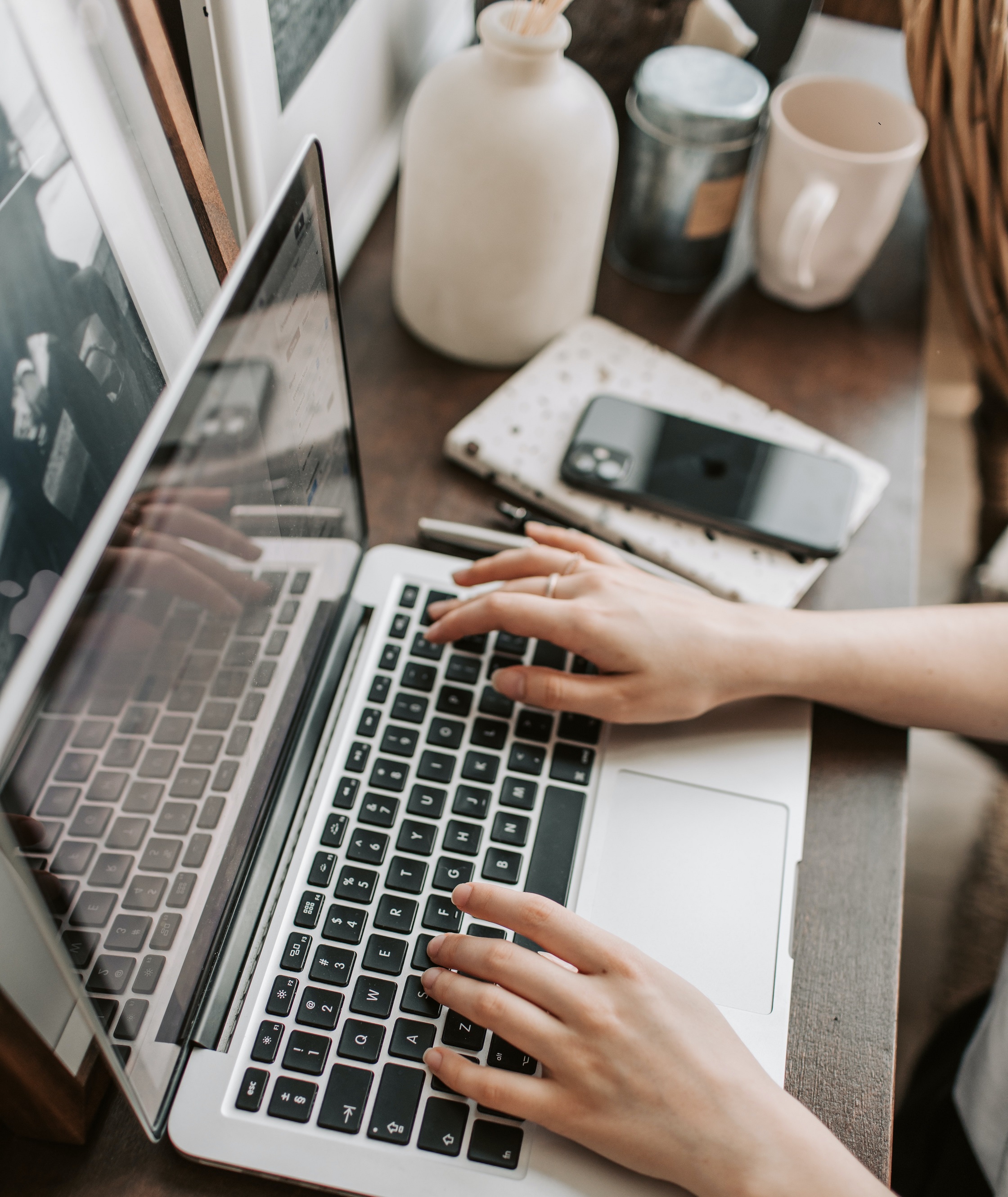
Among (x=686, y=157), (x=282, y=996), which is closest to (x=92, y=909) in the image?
(x=282, y=996)

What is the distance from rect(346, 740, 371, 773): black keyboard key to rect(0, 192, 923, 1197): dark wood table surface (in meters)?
0.18

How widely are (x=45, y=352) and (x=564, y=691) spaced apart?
304 mm

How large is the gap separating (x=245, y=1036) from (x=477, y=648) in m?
0.24

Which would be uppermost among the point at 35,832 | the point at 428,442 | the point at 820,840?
the point at 35,832

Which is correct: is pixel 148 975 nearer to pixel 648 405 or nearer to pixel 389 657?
pixel 389 657

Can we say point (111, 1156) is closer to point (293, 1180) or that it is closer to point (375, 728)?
point (293, 1180)

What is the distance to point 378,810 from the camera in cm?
49

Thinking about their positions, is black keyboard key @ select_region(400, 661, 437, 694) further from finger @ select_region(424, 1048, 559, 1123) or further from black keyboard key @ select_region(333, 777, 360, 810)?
finger @ select_region(424, 1048, 559, 1123)

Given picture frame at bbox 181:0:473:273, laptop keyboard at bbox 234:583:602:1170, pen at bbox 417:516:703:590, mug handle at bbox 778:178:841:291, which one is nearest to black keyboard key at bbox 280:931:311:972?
laptop keyboard at bbox 234:583:602:1170

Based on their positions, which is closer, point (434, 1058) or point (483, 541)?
point (434, 1058)

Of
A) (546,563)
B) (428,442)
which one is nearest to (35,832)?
(546,563)

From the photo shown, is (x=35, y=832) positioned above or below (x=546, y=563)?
above

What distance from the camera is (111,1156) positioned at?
0.41m

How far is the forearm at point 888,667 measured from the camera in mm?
545
